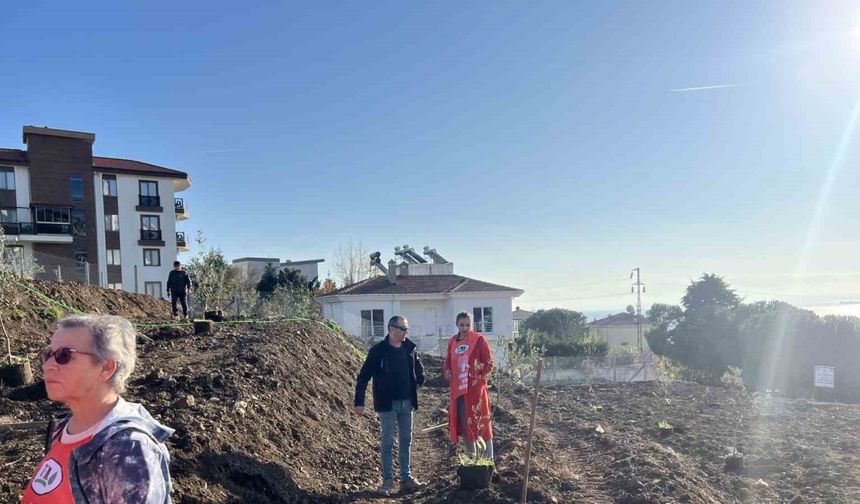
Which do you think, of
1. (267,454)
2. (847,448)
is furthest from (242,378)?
(847,448)

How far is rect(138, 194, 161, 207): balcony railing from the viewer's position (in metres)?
36.3

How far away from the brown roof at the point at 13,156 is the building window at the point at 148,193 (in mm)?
6081

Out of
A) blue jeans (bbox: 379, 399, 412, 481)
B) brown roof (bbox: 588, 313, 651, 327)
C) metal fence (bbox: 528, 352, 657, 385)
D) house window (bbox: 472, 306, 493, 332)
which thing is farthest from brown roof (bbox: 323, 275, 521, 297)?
brown roof (bbox: 588, 313, 651, 327)

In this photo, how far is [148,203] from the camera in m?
36.5

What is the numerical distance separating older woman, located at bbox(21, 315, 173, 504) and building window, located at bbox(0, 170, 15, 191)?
3782 cm

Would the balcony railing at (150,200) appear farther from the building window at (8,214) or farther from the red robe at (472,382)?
the red robe at (472,382)

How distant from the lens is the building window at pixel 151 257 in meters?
36.6

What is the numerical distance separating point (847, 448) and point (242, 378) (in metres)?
8.48

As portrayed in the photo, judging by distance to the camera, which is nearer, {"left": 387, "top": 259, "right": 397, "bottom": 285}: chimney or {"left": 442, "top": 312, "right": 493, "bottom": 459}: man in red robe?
{"left": 442, "top": 312, "right": 493, "bottom": 459}: man in red robe

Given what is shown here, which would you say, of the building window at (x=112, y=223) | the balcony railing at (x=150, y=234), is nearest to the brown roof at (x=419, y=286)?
the balcony railing at (x=150, y=234)

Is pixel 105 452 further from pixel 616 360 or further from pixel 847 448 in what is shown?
pixel 616 360

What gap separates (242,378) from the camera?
630 cm

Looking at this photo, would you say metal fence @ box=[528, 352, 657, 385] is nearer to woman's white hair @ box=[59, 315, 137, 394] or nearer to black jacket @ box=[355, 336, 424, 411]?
black jacket @ box=[355, 336, 424, 411]

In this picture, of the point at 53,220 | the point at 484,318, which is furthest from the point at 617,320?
the point at 53,220
